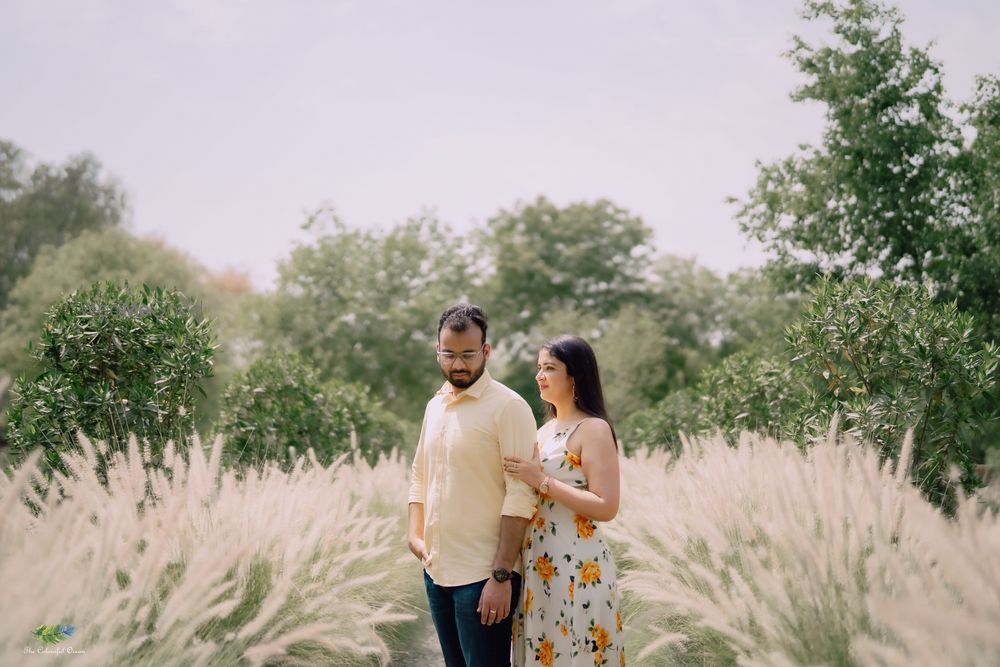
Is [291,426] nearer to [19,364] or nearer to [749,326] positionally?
[19,364]

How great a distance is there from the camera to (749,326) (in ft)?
116

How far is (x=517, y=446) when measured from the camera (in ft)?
9.50

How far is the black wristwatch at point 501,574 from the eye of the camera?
2.83 meters

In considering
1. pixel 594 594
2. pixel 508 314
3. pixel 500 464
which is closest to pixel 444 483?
pixel 500 464

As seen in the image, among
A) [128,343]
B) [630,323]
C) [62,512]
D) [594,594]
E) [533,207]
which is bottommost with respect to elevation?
[594,594]

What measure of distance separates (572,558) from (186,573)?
142 cm

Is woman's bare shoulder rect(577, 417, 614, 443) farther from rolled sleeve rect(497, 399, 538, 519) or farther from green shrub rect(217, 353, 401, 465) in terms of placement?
green shrub rect(217, 353, 401, 465)

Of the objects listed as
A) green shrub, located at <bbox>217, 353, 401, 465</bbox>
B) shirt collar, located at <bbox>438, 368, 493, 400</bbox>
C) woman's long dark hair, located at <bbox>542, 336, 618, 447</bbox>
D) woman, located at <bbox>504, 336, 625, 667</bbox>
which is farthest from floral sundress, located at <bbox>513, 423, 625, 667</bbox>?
green shrub, located at <bbox>217, 353, 401, 465</bbox>

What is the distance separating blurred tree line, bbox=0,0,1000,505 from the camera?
6.34 metres

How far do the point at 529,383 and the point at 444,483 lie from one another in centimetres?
2773

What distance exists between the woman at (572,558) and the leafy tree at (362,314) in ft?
77.1

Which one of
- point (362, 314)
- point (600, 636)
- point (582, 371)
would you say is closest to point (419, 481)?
point (582, 371)

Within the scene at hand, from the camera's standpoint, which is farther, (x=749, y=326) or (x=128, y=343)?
(x=749, y=326)

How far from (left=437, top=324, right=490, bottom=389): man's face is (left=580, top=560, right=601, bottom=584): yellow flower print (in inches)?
32.1
